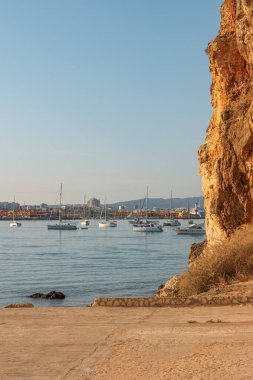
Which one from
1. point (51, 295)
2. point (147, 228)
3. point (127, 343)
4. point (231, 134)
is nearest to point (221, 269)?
point (231, 134)

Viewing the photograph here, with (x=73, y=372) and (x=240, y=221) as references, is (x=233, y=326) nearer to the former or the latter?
(x=73, y=372)

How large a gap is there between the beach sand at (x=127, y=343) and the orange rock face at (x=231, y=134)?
8.70 meters

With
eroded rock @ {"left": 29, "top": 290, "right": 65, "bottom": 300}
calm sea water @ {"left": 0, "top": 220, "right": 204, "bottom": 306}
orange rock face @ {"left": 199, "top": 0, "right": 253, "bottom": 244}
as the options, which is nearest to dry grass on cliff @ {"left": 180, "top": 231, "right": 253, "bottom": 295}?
orange rock face @ {"left": 199, "top": 0, "right": 253, "bottom": 244}

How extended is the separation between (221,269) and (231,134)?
617 cm

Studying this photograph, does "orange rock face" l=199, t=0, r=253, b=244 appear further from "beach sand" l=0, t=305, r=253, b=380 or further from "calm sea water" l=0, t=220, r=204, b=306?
"beach sand" l=0, t=305, r=253, b=380

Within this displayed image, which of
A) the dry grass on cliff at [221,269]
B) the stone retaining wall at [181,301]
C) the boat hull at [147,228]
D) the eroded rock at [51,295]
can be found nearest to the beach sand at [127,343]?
the stone retaining wall at [181,301]

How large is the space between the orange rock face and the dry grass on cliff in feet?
12.0

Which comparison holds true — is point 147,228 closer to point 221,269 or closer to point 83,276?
point 83,276

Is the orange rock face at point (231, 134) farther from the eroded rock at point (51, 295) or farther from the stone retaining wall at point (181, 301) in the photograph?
the eroded rock at point (51, 295)

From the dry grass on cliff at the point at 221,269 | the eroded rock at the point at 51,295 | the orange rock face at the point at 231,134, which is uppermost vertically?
the orange rock face at the point at 231,134

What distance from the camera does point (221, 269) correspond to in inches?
613

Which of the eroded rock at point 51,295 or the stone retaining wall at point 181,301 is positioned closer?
the stone retaining wall at point 181,301

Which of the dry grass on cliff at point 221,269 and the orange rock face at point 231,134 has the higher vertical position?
the orange rock face at point 231,134

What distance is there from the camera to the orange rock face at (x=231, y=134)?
63.0 ft
